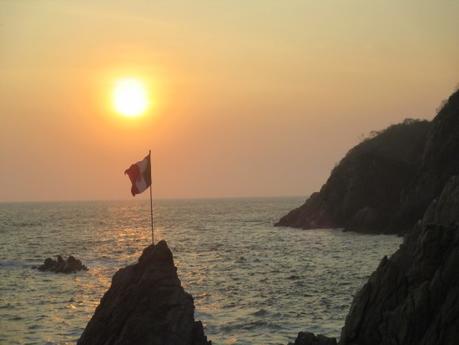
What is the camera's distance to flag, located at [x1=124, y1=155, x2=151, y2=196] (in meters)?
26.1

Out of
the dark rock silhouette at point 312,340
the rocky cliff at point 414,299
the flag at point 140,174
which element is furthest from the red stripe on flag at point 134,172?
the rocky cliff at point 414,299

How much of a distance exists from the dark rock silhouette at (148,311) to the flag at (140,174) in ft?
A: 8.66

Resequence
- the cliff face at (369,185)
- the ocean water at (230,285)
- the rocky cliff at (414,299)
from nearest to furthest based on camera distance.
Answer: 1. the rocky cliff at (414,299)
2. the ocean water at (230,285)
3. the cliff face at (369,185)

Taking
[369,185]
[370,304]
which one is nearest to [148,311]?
[370,304]

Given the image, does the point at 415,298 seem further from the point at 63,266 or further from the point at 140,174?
the point at 63,266

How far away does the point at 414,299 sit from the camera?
20.1 metres

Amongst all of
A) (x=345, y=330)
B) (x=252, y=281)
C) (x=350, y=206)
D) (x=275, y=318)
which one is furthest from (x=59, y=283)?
(x=350, y=206)

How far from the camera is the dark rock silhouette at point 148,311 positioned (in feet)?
74.6

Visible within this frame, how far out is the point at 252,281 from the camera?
1913 inches

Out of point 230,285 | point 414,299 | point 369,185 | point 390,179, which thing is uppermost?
point 390,179

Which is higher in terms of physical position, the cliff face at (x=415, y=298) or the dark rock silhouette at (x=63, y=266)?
the cliff face at (x=415, y=298)

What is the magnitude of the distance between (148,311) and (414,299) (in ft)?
30.3

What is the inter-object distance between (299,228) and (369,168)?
1753cm

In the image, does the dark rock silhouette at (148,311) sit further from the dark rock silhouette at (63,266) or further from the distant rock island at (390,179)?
the distant rock island at (390,179)
